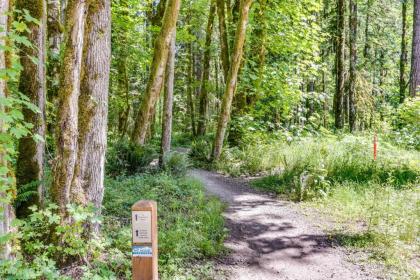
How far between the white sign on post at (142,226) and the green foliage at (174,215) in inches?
81.2

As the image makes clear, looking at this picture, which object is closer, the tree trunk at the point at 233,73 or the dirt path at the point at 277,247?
the dirt path at the point at 277,247

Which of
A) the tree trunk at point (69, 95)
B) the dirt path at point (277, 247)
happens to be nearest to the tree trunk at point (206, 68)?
the dirt path at point (277, 247)

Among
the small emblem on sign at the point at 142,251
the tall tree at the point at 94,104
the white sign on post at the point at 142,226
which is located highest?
the tall tree at the point at 94,104

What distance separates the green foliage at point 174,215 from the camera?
5.43m

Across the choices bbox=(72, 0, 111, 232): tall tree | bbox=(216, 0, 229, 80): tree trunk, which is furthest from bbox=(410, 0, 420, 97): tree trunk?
bbox=(72, 0, 111, 232): tall tree

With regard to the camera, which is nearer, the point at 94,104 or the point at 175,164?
the point at 94,104

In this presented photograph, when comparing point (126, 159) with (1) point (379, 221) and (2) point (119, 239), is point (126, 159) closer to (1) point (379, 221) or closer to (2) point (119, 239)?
(2) point (119, 239)

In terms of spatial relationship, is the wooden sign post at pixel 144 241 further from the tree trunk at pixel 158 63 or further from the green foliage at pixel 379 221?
the tree trunk at pixel 158 63

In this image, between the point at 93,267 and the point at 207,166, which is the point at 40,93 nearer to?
the point at 93,267

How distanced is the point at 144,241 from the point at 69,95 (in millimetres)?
2431

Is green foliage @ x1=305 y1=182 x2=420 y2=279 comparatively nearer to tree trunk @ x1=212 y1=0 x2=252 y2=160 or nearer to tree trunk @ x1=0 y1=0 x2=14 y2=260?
tree trunk @ x1=0 y1=0 x2=14 y2=260

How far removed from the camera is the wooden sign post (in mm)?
2982

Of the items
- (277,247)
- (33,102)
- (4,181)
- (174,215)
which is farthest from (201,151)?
(4,181)

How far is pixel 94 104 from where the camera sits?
5.25 meters
